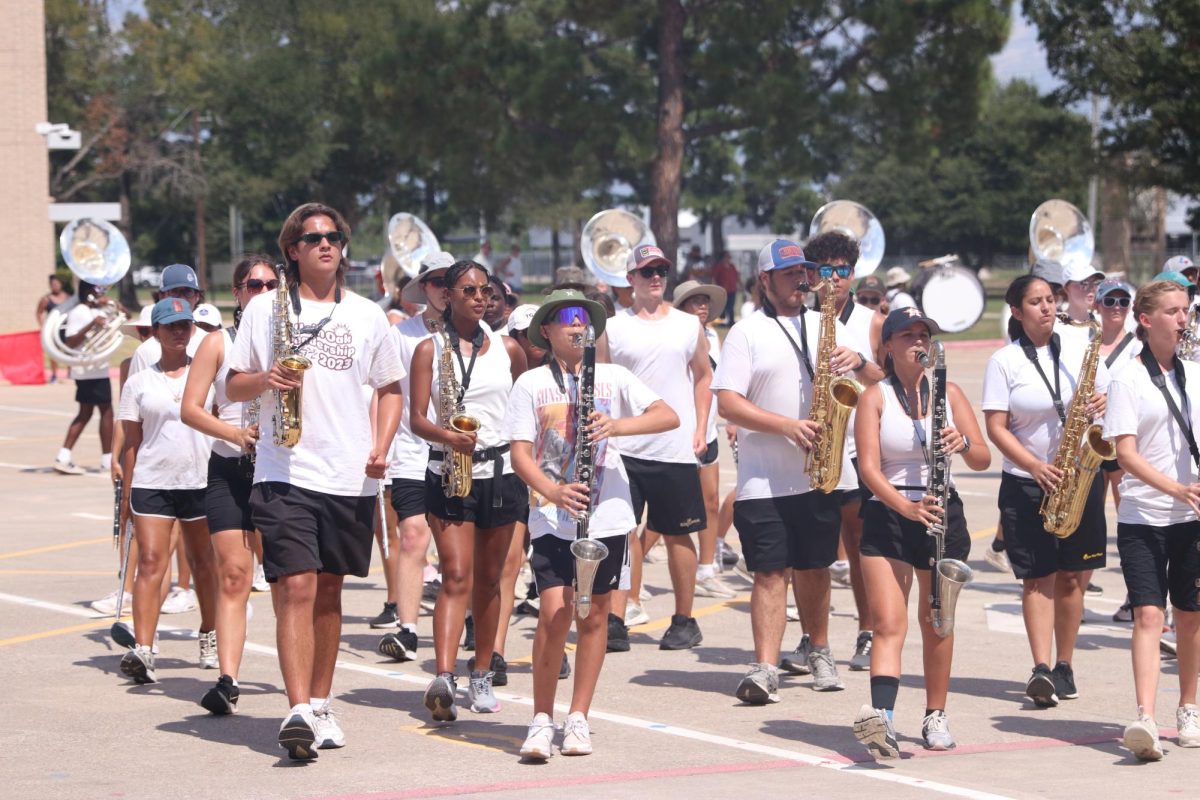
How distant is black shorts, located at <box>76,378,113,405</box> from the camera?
17.5m

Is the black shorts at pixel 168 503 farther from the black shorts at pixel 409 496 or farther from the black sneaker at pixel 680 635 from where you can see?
the black sneaker at pixel 680 635

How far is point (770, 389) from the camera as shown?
8.18m

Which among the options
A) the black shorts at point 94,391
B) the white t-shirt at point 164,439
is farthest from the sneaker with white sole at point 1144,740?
the black shorts at point 94,391

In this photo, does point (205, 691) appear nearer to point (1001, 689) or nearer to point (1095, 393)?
point (1001, 689)

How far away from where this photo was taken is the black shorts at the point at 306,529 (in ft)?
22.7

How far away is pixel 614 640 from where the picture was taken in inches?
369

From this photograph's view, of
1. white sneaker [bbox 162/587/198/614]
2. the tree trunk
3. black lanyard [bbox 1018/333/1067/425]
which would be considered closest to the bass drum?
white sneaker [bbox 162/587/198/614]

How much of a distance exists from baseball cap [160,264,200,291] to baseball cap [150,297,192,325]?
161 millimetres

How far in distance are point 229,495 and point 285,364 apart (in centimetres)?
142

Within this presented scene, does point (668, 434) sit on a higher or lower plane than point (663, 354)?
lower

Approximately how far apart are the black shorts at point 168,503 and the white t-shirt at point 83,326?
9.47 m

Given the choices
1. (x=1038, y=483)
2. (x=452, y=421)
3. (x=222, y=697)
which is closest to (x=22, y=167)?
(x=222, y=697)

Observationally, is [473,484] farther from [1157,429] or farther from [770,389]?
[1157,429]

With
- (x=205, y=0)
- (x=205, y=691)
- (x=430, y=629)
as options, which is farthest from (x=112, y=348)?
(x=205, y=0)
